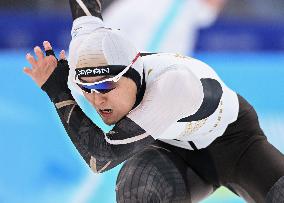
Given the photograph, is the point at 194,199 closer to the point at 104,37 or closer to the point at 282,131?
the point at 104,37

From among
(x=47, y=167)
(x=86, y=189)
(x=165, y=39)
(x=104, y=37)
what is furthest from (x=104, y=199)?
(x=165, y=39)

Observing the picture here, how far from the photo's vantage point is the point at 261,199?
254 centimetres

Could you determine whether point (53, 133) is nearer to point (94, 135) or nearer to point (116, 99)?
point (94, 135)

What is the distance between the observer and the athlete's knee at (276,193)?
2457 millimetres

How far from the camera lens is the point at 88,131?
2.35m

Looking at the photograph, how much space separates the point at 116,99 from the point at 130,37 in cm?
248

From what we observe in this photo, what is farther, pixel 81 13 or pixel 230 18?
pixel 230 18

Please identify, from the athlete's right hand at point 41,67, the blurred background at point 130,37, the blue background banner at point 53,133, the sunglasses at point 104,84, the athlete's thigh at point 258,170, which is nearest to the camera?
the sunglasses at point 104,84

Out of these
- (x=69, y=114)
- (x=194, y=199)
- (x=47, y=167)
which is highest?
(x=69, y=114)

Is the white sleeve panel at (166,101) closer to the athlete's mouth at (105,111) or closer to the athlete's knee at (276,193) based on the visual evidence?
the athlete's mouth at (105,111)

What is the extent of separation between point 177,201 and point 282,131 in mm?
1506

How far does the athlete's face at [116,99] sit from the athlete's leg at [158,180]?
0.36 m

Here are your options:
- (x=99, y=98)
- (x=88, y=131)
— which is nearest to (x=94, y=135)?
(x=88, y=131)

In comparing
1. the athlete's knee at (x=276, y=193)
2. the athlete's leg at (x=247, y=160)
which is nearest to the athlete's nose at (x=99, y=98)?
the athlete's leg at (x=247, y=160)
